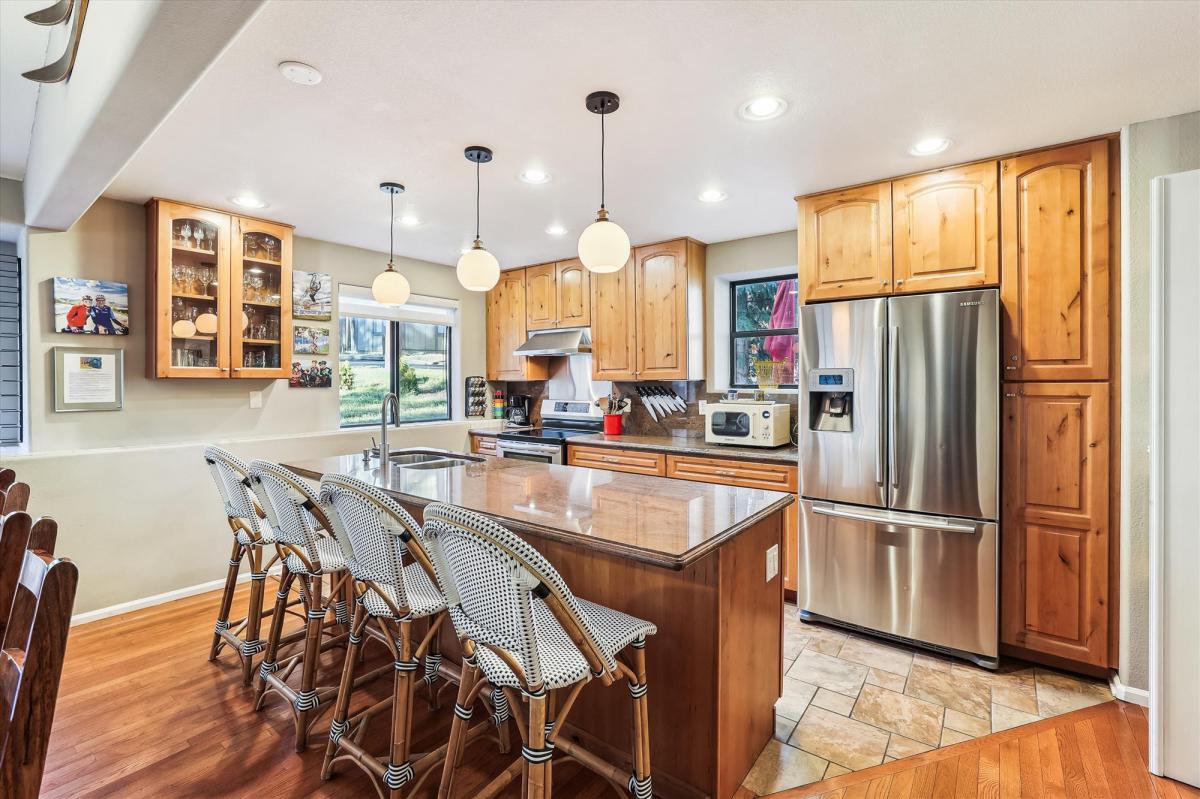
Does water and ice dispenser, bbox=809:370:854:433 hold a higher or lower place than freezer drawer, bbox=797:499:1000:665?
higher

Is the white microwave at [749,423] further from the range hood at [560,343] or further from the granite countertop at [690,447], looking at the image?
the range hood at [560,343]

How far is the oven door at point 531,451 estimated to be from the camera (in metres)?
4.41

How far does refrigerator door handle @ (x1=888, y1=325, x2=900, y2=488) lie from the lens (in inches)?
110

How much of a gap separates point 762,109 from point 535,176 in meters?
1.20

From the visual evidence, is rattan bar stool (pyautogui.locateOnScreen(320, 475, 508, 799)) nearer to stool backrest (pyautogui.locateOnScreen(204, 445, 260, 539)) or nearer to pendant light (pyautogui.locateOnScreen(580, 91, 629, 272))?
stool backrest (pyautogui.locateOnScreen(204, 445, 260, 539))

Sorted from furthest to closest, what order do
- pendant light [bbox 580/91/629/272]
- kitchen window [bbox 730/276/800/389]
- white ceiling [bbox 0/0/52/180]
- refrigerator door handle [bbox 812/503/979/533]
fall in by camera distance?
kitchen window [bbox 730/276/800/389] < refrigerator door handle [bbox 812/503/979/533] < pendant light [bbox 580/91/629/272] < white ceiling [bbox 0/0/52/180]

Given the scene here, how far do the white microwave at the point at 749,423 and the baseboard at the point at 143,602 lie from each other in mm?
3367

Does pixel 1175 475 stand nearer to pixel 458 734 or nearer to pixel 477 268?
pixel 458 734

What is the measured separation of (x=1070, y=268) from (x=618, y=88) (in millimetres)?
2151

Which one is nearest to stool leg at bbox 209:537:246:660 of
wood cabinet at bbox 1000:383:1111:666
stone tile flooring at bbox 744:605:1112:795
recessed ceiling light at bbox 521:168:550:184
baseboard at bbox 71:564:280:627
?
baseboard at bbox 71:564:280:627

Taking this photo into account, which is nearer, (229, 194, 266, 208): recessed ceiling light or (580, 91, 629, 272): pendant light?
(580, 91, 629, 272): pendant light

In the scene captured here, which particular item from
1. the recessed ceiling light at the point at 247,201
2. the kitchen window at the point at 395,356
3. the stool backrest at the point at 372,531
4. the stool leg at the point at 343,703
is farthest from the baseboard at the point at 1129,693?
the recessed ceiling light at the point at 247,201

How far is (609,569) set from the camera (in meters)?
1.92

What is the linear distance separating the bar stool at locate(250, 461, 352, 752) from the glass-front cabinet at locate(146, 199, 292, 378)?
1.84m
